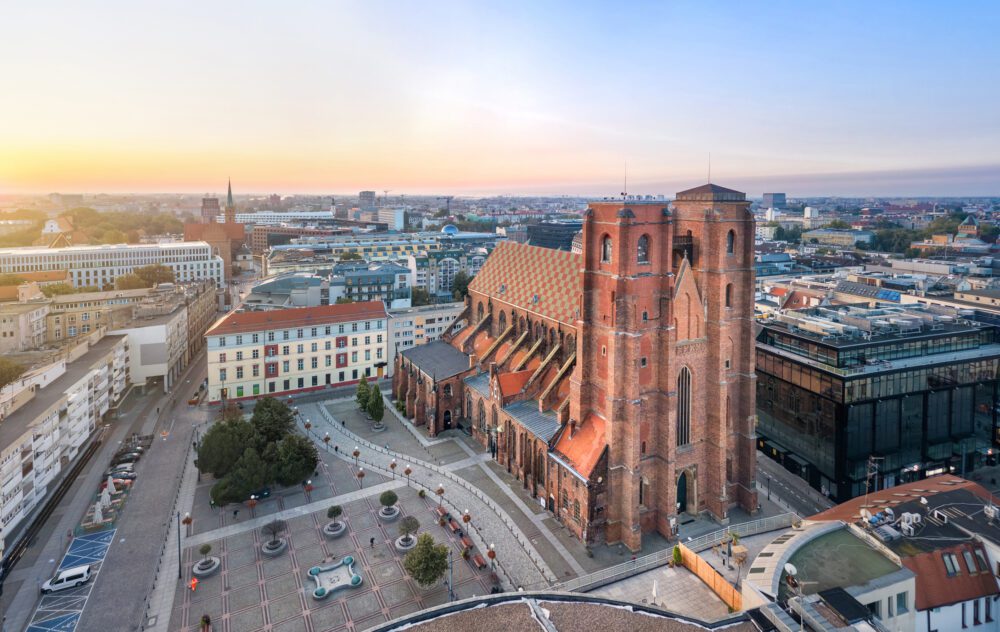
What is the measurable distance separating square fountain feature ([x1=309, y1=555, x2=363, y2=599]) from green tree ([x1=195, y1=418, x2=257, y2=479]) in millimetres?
15192

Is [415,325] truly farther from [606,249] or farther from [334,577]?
[334,577]

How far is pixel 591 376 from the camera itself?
152 feet

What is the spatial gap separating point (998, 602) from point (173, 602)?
48.8 m

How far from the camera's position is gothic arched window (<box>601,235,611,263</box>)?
43.2 m

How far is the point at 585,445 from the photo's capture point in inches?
1781

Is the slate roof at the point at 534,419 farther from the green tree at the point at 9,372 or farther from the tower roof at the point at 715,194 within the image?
the green tree at the point at 9,372

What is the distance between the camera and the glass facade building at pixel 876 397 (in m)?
50.2

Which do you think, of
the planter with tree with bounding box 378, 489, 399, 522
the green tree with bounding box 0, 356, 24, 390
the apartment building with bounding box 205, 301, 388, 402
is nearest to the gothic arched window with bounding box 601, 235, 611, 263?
the planter with tree with bounding box 378, 489, 399, 522

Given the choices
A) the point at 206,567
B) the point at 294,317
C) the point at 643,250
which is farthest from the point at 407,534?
the point at 294,317

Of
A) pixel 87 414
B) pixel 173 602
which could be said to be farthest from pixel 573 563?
pixel 87 414

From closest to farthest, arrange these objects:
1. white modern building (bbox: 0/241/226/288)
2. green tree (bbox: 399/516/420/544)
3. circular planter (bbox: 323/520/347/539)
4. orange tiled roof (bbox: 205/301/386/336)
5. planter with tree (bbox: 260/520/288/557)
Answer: planter with tree (bbox: 260/520/288/557) < green tree (bbox: 399/516/420/544) < circular planter (bbox: 323/520/347/539) < orange tiled roof (bbox: 205/301/386/336) < white modern building (bbox: 0/241/226/288)

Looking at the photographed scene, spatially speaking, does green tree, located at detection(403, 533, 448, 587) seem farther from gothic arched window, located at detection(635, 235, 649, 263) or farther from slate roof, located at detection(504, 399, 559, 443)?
gothic arched window, located at detection(635, 235, 649, 263)

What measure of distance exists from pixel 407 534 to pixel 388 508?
15.5 feet

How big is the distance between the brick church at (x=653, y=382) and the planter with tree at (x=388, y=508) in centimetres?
1225
